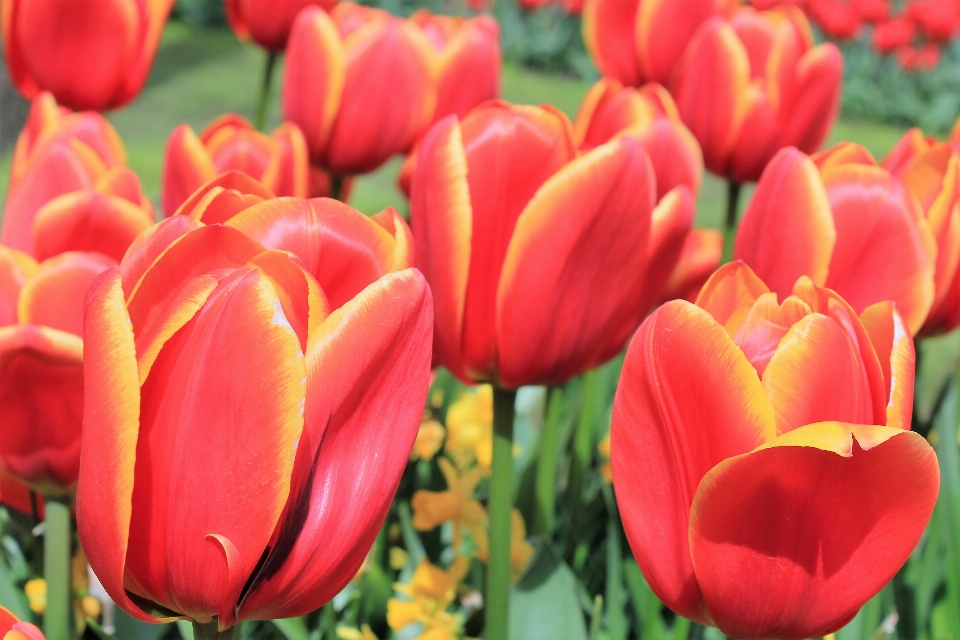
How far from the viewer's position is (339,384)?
702 millimetres

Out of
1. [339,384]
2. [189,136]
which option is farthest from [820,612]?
[189,136]

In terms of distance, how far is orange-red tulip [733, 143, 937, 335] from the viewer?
42.1 inches

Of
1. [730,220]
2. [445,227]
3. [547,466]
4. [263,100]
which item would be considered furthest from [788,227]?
[263,100]

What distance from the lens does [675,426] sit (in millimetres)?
774

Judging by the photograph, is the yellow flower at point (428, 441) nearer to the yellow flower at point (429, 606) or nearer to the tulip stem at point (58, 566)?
the yellow flower at point (429, 606)

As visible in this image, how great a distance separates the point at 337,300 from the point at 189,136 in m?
0.64

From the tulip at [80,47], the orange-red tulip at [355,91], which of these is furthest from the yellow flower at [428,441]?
the tulip at [80,47]

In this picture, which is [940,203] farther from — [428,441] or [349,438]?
[428,441]

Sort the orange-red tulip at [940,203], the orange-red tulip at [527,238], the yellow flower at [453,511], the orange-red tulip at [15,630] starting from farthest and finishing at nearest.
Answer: the yellow flower at [453,511] → the orange-red tulip at [940,203] → the orange-red tulip at [527,238] → the orange-red tulip at [15,630]

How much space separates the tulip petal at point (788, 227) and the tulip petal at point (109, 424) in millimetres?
653

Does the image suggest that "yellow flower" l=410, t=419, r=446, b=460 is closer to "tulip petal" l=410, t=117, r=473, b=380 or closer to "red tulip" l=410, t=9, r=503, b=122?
"red tulip" l=410, t=9, r=503, b=122

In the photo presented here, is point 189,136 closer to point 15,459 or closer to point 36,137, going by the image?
point 36,137

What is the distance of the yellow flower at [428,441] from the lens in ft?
6.08

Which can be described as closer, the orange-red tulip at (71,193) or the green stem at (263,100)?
the orange-red tulip at (71,193)
